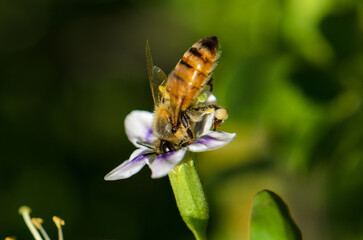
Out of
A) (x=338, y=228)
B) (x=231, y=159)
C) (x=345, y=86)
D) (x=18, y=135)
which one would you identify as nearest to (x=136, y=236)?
(x=231, y=159)

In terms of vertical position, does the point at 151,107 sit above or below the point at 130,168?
below

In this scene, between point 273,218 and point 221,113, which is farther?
point 221,113

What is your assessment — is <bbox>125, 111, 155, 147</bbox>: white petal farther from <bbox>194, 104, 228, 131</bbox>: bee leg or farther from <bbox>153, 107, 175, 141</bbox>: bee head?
<bbox>194, 104, 228, 131</bbox>: bee leg

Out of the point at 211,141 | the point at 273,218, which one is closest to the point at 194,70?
the point at 211,141

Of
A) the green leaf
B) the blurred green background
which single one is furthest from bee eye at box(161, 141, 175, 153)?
the blurred green background

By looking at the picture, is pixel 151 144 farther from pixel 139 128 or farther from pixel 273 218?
pixel 273 218

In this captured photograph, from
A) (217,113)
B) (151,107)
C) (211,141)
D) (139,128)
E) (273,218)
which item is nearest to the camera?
(273,218)

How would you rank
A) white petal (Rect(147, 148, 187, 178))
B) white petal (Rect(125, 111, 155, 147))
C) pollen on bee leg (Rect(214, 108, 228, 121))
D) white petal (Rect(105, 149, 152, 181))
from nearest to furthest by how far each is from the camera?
white petal (Rect(147, 148, 187, 178)) → white petal (Rect(105, 149, 152, 181)) → pollen on bee leg (Rect(214, 108, 228, 121)) → white petal (Rect(125, 111, 155, 147))

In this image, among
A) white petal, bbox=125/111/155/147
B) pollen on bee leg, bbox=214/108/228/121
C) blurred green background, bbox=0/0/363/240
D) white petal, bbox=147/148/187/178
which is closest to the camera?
white petal, bbox=147/148/187/178
